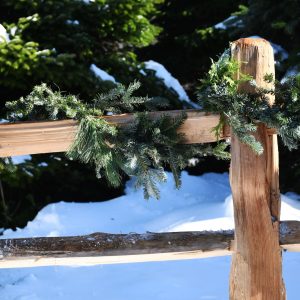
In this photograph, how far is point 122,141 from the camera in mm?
2619

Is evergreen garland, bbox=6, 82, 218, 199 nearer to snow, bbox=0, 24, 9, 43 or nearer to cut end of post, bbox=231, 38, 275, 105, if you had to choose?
cut end of post, bbox=231, 38, 275, 105

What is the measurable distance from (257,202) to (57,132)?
97cm

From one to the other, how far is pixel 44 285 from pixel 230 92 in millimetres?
2693

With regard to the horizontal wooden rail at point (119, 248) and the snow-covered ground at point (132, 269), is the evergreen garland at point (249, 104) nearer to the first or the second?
the horizontal wooden rail at point (119, 248)

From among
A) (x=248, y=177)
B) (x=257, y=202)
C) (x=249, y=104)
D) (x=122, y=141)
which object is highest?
(x=249, y=104)

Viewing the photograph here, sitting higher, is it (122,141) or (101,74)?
(101,74)

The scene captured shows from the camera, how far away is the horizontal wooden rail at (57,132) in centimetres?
265

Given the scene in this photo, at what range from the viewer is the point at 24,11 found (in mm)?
6289

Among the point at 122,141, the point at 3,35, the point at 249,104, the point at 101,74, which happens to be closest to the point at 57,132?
the point at 122,141

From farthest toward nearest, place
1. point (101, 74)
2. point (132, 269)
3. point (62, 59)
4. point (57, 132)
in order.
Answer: point (101, 74) < point (62, 59) < point (132, 269) < point (57, 132)

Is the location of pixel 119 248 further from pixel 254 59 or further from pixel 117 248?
pixel 254 59

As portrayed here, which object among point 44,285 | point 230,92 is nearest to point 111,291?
point 44,285

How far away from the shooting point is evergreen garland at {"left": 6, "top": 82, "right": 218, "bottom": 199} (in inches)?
102

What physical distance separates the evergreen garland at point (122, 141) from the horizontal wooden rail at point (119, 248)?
0.97 feet
